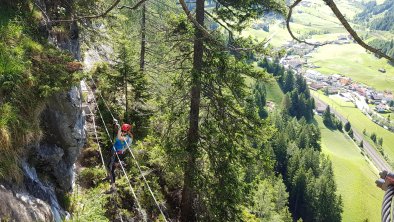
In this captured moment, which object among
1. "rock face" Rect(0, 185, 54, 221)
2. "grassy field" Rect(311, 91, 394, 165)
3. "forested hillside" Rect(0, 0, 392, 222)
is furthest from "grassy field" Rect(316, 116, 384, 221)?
"rock face" Rect(0, 185, 54, 221)

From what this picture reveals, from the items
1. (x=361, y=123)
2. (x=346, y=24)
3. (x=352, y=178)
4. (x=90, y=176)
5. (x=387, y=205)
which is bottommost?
(x=361, y=123)

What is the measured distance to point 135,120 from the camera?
15406 millimetres

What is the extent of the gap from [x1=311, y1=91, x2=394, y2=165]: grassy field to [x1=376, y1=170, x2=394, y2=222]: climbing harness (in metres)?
169

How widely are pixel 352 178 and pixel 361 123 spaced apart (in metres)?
77.5

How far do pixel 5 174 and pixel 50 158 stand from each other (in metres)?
2.30

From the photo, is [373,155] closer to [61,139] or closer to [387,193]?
[61,139]

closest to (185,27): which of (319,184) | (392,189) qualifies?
(392,189)

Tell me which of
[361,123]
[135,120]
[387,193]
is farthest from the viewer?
[361,123]

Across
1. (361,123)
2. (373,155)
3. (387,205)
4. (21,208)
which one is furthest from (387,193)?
(361,123)

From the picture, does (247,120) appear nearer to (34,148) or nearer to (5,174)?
(34,148)

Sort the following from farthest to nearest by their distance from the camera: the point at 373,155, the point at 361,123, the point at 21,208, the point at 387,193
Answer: the point at 361,123 → the point at 373,155 → the point at 21,208 → the point at 387,193

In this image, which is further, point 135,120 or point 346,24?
point 135,120

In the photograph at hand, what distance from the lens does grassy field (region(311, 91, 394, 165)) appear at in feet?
538

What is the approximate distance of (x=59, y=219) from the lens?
688 cm
